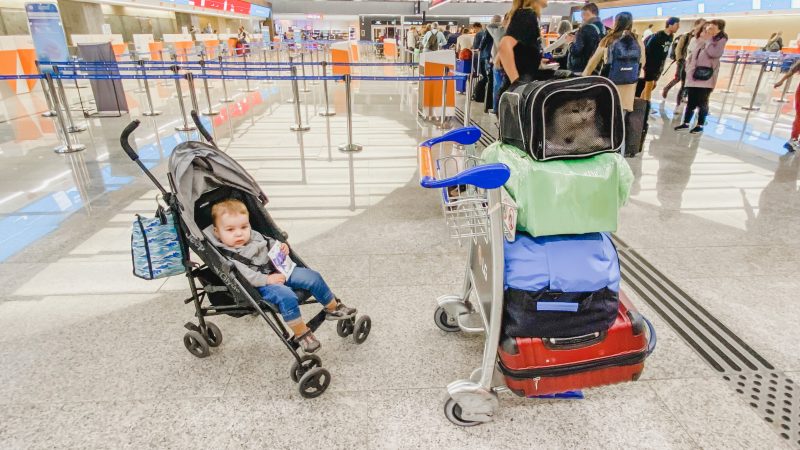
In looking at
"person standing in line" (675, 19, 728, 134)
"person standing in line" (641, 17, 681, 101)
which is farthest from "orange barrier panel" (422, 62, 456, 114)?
"person standing in line" (675, 19, 728, 134)

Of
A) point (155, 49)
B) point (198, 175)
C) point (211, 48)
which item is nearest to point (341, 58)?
point (155, 49)

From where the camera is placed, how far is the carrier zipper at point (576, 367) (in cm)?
163

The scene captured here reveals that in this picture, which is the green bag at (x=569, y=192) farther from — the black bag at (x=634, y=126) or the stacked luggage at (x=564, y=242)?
the black bag at (x=634, y=126)

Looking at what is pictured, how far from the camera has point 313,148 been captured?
5930 mm

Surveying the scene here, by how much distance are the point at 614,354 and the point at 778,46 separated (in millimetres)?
15752

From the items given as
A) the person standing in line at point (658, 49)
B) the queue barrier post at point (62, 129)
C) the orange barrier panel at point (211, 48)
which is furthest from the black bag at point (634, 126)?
the orange barrier panel at point (211, 48)

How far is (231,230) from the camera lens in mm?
2078

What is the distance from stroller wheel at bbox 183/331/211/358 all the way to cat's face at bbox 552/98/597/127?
1858 millimetres

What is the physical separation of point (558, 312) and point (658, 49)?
19.5 ft

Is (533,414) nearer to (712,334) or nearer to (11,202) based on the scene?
(712,334)

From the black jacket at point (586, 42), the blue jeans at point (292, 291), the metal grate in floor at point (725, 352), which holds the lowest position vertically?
the metal grate in floor at point (725, 352)

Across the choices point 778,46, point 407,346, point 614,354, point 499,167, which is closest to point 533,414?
point 614,354

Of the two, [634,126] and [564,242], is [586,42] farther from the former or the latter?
[564,242]

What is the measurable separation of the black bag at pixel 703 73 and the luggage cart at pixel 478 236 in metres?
5.67
